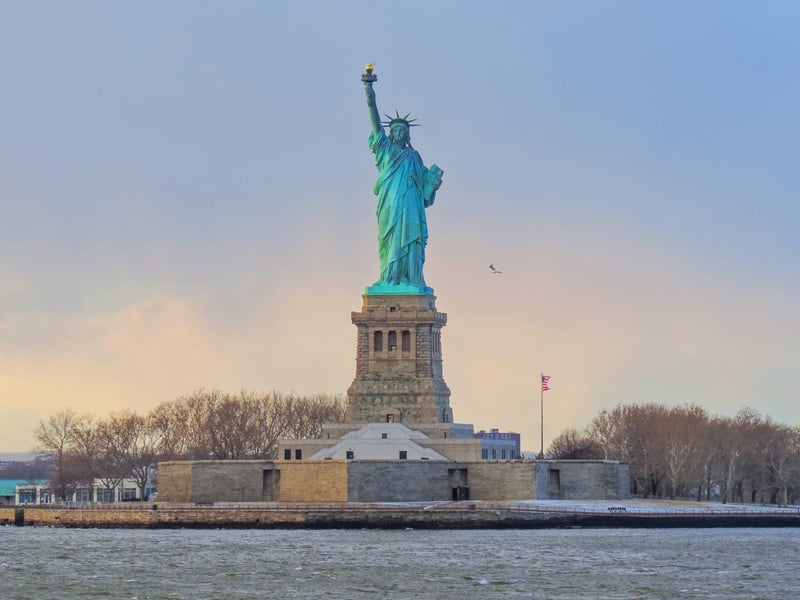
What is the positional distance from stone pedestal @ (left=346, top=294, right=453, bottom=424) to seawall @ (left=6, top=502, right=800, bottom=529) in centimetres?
1118

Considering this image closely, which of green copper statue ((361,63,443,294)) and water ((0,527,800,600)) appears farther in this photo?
green copper statue ((361,63,443,294))

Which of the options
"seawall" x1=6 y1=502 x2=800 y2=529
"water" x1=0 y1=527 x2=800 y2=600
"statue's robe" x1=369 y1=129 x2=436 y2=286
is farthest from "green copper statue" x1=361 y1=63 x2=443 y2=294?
"water" x1=0 y1=527 x2=800 y2=600

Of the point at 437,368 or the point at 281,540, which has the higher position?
the point at 437,368

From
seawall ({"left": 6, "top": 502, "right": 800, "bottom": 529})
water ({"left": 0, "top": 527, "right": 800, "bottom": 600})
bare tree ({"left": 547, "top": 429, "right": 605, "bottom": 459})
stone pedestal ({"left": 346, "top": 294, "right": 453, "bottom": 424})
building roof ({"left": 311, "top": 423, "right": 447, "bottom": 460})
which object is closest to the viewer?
water ({"left": 0, "top": 527, "right": 800, "bottom": 600})

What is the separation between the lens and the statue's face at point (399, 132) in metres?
104

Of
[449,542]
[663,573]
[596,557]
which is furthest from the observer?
[449,542]

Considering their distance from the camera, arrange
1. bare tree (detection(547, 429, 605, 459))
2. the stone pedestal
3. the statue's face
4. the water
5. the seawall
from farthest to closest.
A: bare tree (detection(547, 429, 605, 459)) → the statue's face → the stone pedestal → the seawall → the water

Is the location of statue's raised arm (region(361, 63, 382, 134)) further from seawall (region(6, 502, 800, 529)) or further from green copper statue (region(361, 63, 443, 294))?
seawall (region(6, 502, 800, 529))

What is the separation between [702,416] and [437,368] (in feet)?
83.4

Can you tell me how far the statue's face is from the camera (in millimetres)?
104000

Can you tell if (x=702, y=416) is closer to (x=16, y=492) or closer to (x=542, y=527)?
(x=542, y=527)

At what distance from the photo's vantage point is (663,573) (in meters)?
63.6

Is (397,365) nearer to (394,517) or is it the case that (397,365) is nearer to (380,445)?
(380,445)

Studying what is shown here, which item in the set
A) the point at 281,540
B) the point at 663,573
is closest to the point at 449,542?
the point at 281,540
